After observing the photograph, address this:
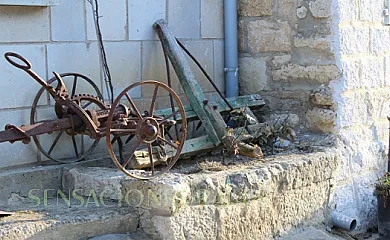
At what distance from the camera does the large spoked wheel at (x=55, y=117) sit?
378 centimetres

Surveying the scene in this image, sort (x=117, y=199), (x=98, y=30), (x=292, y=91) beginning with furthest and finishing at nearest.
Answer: (x=292, y=91) < (x=98, y=30) < (x=117, y=199)

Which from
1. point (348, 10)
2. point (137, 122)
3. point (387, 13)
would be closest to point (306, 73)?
point (348, 10)

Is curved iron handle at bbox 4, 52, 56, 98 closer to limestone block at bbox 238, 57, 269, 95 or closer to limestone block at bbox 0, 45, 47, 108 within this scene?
limestone block at bbox 0, 45, 47, 108

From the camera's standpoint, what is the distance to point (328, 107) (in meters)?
4.53

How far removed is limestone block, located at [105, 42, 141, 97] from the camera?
413cm

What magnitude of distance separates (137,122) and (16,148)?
32.9 inches

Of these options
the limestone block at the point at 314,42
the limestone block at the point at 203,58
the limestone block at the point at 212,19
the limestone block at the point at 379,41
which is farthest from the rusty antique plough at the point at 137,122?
the limestone block at the point at 379,41

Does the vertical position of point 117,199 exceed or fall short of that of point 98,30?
it falls short

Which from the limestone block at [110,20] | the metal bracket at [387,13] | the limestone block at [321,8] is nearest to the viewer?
the limestone block at [110,20]

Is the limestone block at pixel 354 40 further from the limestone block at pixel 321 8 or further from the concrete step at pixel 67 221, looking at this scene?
the concrete step at pixel 67 221

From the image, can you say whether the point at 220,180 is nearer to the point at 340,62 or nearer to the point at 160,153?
the point at 160,153

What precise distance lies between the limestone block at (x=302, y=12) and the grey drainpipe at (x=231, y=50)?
469 mm

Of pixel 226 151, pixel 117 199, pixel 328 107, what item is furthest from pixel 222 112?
pixel 117 199

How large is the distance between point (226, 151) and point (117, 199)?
0.94 m
